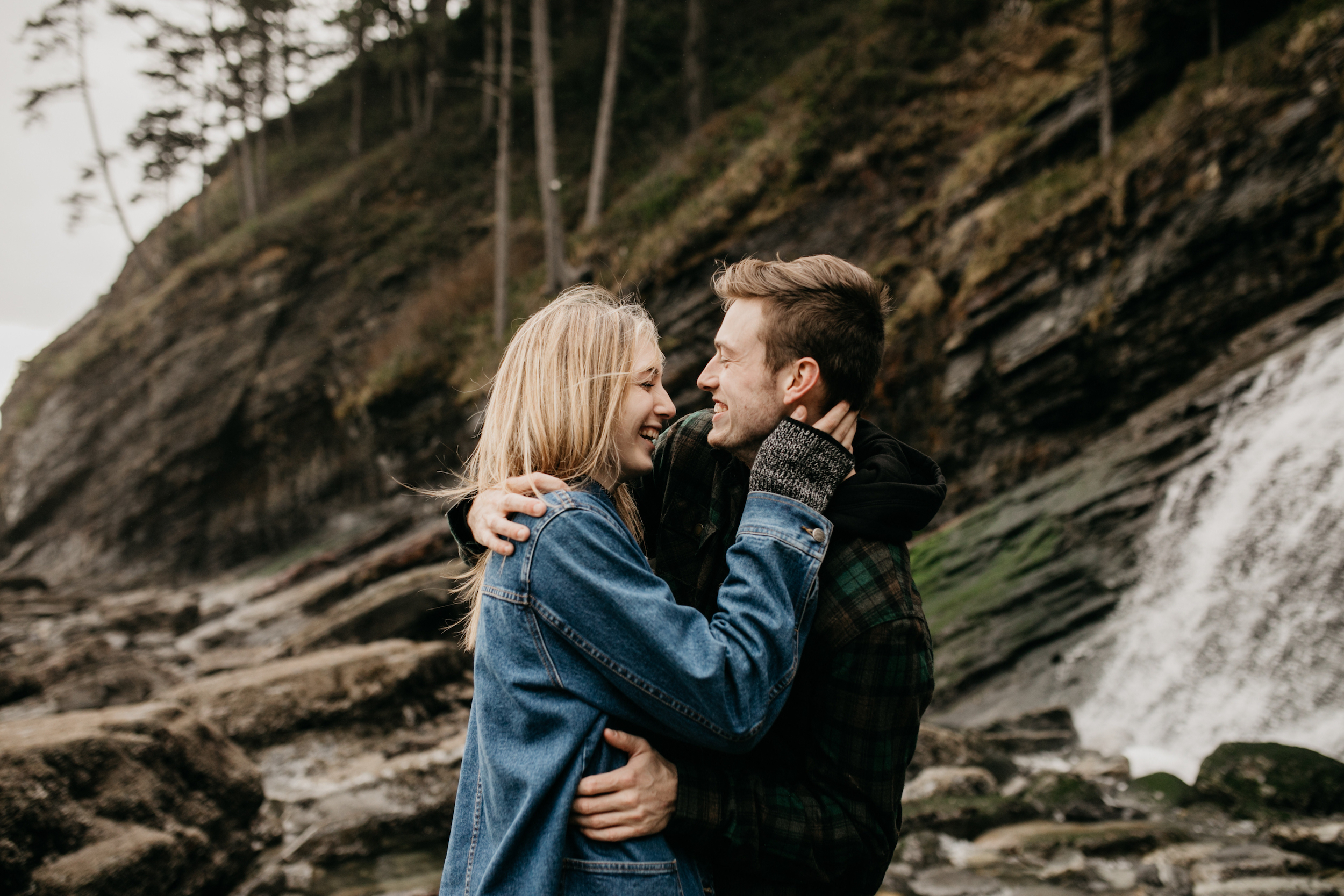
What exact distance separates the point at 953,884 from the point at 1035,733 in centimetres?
301

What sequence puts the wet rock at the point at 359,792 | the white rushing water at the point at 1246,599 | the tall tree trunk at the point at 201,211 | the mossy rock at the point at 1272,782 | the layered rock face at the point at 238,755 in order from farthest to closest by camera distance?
the tall tree trunk at the point at 201,211, the white rushing water at the point at 1246,599, the wet rock at the point at 359,792, the mossy rock at the point at 1272,782, the layered rock face at the point at 238,755

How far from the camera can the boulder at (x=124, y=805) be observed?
3873 millimetres

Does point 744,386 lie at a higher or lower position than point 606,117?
lower

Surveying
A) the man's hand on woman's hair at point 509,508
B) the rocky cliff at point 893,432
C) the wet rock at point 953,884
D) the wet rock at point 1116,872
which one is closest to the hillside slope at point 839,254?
the rocky cliff at point 893,432

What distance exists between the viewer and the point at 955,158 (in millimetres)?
14914

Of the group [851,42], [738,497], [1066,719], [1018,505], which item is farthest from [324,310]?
[738,497]

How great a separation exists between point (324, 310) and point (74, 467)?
8.84 metres

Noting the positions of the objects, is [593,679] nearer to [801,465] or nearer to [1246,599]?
[801,465]

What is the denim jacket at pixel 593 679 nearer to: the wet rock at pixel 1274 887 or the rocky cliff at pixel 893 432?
the rocky cliff at pixel 893 432

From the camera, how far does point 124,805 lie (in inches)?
175

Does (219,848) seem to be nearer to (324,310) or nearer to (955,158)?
(955,158)

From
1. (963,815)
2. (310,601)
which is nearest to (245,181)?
(310,601)

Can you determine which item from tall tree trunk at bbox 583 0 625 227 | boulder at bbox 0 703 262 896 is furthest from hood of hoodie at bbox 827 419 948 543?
tall tree trunk at bbox 583 0 625 227

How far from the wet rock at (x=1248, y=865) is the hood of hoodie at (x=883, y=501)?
13.0 feet
